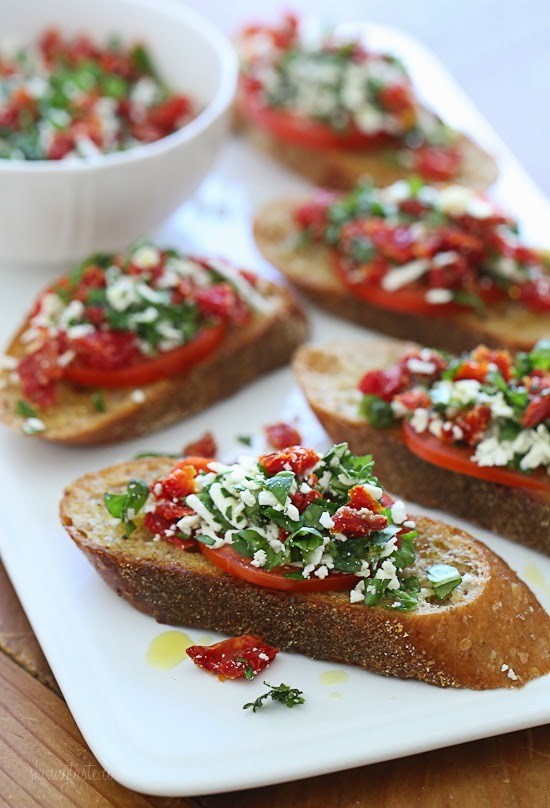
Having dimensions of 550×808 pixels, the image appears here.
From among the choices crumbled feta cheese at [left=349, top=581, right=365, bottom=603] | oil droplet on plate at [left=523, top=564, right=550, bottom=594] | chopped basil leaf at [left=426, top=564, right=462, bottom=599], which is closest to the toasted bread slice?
oil droplet on plate at [left=523, top=564, right=550, bottom=594]

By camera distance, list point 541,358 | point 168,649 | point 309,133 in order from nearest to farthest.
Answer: point 168,649 → point 541,358 → point 309,133

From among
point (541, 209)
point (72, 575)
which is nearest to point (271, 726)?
point (72, 575)

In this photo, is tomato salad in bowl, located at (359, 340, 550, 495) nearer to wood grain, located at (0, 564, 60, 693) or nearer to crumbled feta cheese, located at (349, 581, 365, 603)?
crumbled feta cheese, located at (349, 581, 365, 603)

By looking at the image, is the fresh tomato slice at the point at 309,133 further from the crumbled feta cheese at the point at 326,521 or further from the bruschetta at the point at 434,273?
the crumbled feta cheese at the point at 326,521

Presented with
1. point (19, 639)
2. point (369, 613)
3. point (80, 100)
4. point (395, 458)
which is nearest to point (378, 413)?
point (395, 458)

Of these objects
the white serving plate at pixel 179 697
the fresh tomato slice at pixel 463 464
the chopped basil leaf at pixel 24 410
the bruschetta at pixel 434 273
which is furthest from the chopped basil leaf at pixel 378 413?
the chopped basil leaf at pixel 24 410

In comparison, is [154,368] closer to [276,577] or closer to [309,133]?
[276,577]
